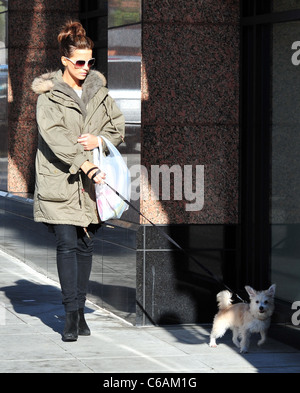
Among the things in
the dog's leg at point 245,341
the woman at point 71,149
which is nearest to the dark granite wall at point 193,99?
the woman at point 71,149

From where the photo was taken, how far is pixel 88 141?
7.64 metres

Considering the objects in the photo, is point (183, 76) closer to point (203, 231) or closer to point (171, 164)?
point (171, 164)

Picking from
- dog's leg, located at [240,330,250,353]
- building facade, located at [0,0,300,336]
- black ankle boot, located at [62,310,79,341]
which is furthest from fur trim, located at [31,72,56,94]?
dog's leg, located at [240,330,250,353]

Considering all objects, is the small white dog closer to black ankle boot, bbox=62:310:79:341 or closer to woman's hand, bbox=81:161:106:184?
black ankle boot, bbox=62:310:79:341

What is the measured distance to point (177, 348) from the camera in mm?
7562

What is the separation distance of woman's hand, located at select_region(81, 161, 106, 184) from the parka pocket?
21cm

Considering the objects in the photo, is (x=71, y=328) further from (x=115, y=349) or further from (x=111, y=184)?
(x=111, y=184)

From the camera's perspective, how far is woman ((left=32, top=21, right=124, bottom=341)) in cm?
758

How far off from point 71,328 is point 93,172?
112cm

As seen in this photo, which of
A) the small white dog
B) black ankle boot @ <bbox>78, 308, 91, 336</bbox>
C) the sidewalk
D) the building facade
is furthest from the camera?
the building facade

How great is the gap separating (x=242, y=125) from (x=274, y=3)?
37.8 inches

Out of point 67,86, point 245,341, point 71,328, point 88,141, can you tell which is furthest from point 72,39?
point 245,341

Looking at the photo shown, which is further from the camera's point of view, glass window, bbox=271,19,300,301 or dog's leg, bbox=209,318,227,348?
glass window, bbox=271,19,300,301

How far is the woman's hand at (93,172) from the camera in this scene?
7.47 meters
